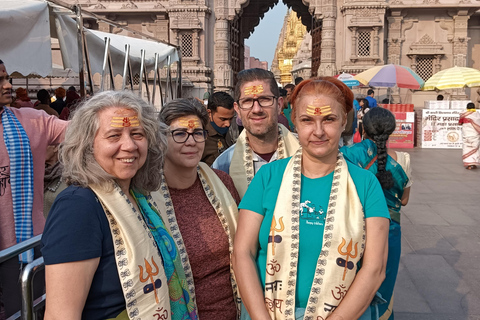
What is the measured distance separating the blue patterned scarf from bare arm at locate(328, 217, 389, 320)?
2.09 meters

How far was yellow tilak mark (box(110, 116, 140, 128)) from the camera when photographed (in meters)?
1.66

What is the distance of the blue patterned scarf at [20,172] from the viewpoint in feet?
9.20

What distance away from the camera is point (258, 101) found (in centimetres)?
256

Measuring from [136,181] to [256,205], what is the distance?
20.8 inches

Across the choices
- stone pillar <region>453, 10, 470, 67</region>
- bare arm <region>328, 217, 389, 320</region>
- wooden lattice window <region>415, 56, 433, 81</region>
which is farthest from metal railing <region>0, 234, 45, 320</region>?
stone pillar <region>453, 10, 470, 67</region>

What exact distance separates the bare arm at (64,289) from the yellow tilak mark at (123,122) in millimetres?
518

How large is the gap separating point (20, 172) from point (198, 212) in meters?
1.40

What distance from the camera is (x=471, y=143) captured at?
408 inches

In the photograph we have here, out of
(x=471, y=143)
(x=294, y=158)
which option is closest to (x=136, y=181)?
(x=294, y=158)

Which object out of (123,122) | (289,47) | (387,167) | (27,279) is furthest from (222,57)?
(289,47)

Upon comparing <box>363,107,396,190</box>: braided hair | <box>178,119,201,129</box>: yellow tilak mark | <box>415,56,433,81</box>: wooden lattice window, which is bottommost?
<box>363,107,396,190</box>: braided hair

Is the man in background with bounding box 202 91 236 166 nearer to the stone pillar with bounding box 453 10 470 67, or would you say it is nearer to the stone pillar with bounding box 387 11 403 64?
the stone pillar with bounding box 387 11 403 64

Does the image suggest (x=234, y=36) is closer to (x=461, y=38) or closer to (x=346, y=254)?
(x=461, y=38)

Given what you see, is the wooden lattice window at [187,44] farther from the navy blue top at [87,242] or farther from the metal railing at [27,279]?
the navy blue top at [87,242]
